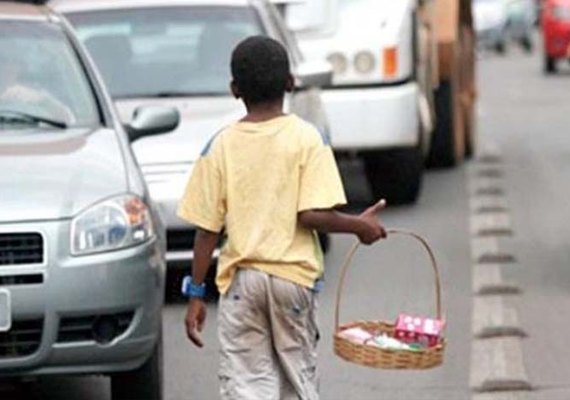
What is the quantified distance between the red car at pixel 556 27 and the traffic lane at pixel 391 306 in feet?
56.7

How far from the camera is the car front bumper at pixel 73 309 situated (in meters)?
Result: 8.30

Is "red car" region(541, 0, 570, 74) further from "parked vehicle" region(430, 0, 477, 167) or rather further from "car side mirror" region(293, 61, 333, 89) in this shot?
"car side mirror" region(293, 61, 333, 89)

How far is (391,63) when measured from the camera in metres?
16.2

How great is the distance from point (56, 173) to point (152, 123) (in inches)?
59.4

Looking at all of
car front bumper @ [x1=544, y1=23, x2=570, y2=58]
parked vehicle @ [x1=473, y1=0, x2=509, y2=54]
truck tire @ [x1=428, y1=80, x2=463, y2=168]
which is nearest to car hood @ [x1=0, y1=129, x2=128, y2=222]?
truck tire @ [x1=428, y1=80, x2=463, y2=168]

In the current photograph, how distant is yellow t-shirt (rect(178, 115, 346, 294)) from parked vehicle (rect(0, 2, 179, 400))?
153cm

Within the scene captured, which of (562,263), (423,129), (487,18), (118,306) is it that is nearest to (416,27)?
(423,129)

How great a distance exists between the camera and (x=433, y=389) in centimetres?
973

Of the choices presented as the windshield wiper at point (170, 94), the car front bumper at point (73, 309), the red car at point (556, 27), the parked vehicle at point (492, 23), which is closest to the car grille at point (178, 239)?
the windshield wiper at point (170, 94)

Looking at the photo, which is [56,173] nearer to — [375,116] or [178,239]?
[178,239]

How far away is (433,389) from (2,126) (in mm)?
2152

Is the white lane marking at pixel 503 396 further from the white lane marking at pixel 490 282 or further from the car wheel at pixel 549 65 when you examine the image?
the car wheel at pixel 549 65

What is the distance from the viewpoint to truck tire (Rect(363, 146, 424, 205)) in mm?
16359

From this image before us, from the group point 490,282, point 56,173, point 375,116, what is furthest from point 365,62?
point 56,173
